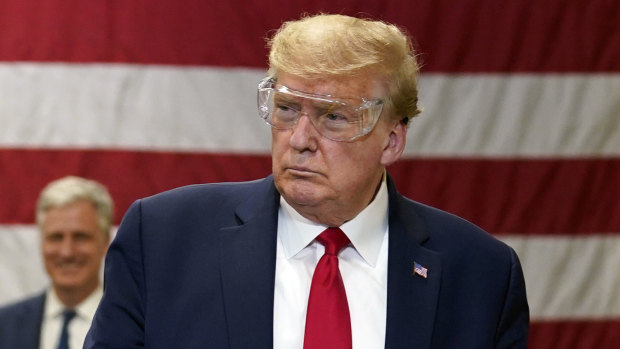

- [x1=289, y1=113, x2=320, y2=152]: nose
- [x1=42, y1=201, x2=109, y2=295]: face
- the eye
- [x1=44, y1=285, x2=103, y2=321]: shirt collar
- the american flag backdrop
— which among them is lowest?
[x1=44, y1=285, x2=103, y2=321]: shirt collar

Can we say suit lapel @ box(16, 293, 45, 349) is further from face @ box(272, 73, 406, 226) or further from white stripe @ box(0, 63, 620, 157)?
face @ box(272, 73, 406, 226)

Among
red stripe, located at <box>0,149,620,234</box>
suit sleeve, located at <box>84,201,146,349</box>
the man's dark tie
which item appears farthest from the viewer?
red stripe, located at <box>0,149,620,234</box>

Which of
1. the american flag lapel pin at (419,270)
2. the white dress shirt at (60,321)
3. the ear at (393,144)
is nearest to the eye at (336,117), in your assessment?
the ear at (393,144)

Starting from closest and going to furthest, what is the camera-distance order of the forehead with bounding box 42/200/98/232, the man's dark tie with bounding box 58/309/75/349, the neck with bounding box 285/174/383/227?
the neck with bounding box 285/174/383/227
the man's dark tie with bounding box 58/309/75/349
the forehead with bounding box 42/200/98/232

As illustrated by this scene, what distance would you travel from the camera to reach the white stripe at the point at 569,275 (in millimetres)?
3221

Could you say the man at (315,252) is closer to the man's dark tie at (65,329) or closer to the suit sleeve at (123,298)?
the suit sleeve at (123,298)

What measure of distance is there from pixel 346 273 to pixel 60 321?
1.35 m

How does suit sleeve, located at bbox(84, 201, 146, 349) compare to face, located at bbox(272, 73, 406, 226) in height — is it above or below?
below

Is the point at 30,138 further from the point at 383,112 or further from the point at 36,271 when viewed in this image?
the point at 383,112

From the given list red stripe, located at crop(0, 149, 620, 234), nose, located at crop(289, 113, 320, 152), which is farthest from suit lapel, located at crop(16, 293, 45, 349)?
nose, located at crop(289, 113, 320, 152)

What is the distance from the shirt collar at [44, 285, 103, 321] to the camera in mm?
2936

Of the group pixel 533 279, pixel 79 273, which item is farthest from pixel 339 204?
pixel 533 279

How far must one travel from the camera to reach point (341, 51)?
1.73 metres

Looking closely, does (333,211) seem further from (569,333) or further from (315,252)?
(569,333)
